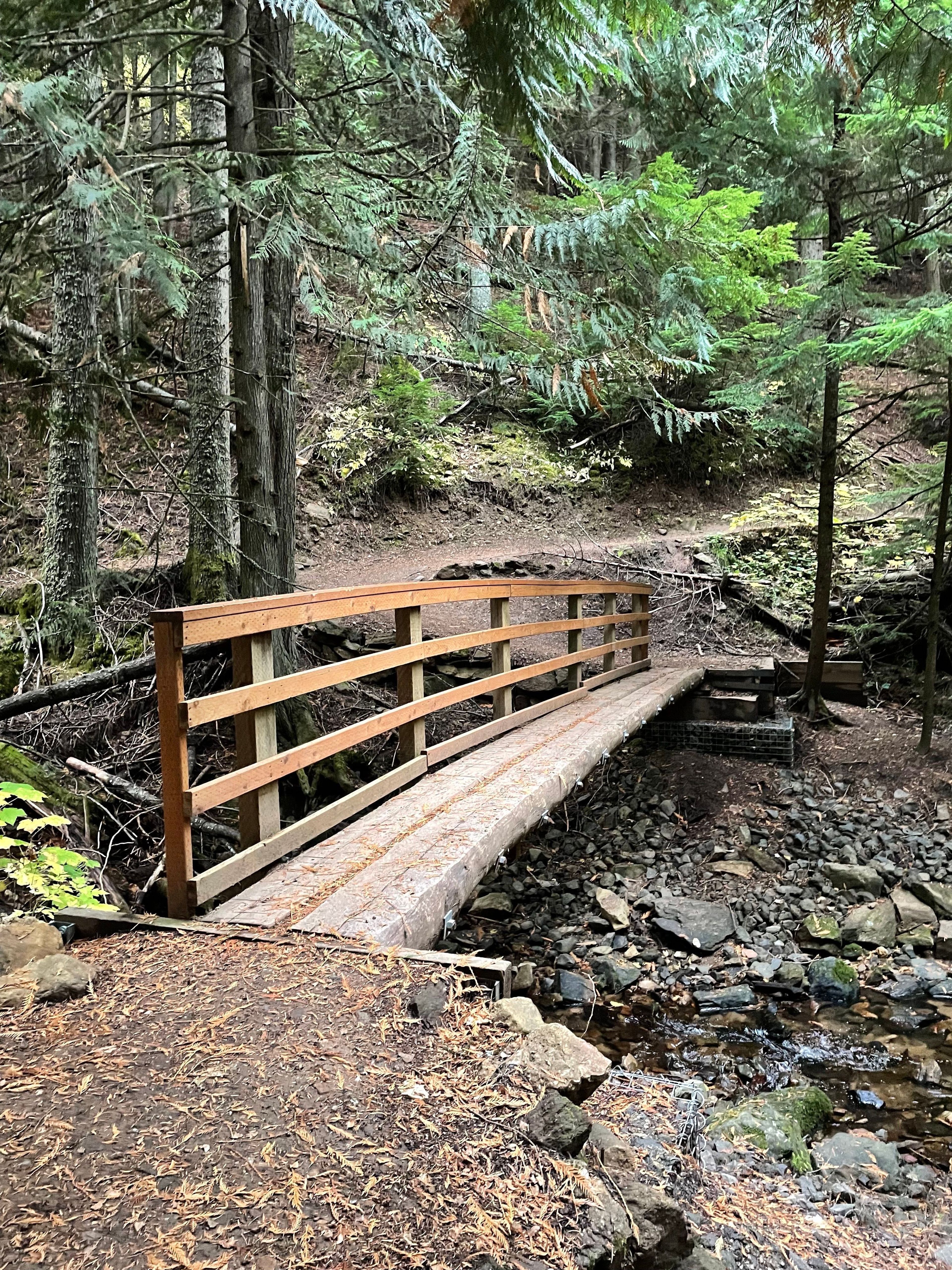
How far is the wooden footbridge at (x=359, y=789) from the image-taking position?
129 inches

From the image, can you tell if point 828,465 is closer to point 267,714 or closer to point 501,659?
point 501,659

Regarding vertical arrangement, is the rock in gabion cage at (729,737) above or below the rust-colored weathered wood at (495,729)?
below

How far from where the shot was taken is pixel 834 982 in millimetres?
6090

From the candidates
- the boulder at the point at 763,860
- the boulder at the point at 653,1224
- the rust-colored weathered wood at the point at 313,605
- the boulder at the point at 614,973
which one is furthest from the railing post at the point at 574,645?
the boulder at the point at 653,1224

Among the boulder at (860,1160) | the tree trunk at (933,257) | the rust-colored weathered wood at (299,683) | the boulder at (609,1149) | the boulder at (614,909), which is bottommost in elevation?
the boulder at (614,909)

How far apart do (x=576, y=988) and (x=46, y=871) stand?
382cm

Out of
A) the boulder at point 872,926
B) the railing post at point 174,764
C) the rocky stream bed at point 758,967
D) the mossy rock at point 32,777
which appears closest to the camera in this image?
the railing post at point 174,764

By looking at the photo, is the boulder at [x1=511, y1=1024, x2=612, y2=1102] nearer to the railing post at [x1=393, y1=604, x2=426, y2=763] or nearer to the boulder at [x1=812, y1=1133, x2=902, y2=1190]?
the boulder at [x1=812, y1=1133, x2=902, y2=1190]

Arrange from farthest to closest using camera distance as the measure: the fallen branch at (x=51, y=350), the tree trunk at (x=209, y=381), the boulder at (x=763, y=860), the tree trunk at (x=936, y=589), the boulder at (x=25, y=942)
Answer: the tree trunk at (x=936, y=589), the boulder at (x=763, y=860), the tree trunk at (x=209, y=381), the fallen branch at (x=51, y=350), the boulder at (x=25, y=942)

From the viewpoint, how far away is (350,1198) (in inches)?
73.1

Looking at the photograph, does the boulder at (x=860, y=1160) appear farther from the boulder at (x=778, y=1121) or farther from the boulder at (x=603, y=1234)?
the boulder at (x=603, y=1234)

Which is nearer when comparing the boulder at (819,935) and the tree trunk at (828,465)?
the boulder at (819,935)

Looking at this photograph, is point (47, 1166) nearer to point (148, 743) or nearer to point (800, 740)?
point (148, 743)

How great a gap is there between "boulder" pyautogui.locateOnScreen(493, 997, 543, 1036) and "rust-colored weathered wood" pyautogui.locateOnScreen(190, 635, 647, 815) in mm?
1367
